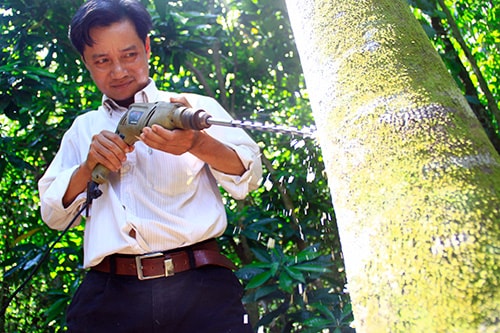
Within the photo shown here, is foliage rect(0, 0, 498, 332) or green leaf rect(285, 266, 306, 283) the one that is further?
foliage rect(0, 0, 498, 332)

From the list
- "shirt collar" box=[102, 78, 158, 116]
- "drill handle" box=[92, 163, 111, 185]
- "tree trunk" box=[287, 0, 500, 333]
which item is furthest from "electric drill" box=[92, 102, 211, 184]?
"tree trunk" box=[287, 0, 500, 333]

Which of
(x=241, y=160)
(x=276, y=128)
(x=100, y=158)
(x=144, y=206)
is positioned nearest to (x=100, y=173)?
(x=100, y=158)

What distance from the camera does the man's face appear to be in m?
1.73

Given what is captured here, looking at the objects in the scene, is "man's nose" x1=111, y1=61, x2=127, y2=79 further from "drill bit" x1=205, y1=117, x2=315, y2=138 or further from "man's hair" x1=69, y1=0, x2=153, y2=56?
"drill bit" x1=205, y1=117, x2=315, y2=138

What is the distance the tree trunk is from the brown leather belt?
91 centimetres

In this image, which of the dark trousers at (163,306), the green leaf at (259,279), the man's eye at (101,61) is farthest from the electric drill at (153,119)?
the green leaf at (259,279)

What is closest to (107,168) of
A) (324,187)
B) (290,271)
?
(290,271)

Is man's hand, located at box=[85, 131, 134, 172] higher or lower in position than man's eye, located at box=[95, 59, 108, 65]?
lower

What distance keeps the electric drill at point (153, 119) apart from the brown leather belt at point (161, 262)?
242 millimetres

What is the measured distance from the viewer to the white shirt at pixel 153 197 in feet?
5.07

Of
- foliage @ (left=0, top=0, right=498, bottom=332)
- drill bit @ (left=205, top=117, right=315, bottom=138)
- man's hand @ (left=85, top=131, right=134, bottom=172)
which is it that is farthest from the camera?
foliage @ (left=0, top=0, right=498, bottom=332)

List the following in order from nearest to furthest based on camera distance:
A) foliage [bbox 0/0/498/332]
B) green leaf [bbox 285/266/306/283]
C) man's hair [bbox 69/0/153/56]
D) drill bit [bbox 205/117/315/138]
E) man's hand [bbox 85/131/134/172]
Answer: drill bit [bbox 205/117/315/138]
man's hand [bbox 85/131/134/172]
man's hair [bbox 69/0/153/56]
green leaf [bbox 285/266/306/283]
foliage [bbox 0/0/498/332]

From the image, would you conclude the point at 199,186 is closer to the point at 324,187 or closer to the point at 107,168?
the point at 107,168

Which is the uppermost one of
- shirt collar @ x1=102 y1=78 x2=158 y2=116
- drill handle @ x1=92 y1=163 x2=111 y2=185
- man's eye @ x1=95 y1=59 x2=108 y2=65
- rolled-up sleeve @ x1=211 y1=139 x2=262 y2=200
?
man's eye @ x1=95 y1=59 x2=108 y2=65
